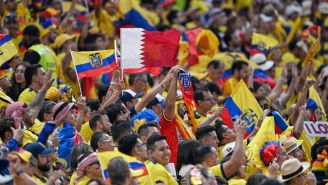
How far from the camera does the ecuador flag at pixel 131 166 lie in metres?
11.3

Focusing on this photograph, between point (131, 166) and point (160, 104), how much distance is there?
3.70m

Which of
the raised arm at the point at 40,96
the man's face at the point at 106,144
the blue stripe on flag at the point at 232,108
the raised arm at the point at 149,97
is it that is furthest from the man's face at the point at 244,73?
the man's face at the point at 106,144

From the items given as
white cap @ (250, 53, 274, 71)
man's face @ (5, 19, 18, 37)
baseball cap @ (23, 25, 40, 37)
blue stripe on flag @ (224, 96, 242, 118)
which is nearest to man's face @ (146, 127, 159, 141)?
blue stripe on flag @ (224, 96, 242, 118)

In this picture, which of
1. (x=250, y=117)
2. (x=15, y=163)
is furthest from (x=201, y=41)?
(x=15, y=163)

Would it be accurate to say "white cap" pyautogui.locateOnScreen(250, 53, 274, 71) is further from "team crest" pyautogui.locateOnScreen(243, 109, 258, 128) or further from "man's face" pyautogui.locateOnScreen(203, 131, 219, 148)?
"man's face" pyautogui.locateOnScreen(203, 131, 219, 148)

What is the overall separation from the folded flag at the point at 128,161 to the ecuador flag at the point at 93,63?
3945 mm

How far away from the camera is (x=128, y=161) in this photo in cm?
1145

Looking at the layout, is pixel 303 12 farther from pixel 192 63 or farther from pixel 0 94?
pixel 0 94

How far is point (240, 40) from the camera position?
2306 cm

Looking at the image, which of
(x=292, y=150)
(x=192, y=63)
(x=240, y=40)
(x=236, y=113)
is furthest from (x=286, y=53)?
(x=292, y=150)

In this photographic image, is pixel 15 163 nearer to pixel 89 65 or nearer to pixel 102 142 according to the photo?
pixel 102 142

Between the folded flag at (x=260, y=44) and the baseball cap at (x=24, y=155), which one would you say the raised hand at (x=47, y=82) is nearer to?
the baseball cap at (x=24, y=155)

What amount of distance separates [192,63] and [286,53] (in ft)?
13.8

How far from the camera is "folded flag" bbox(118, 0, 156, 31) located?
21734 millimetres
